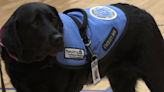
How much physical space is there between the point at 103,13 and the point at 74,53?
1.30 feet

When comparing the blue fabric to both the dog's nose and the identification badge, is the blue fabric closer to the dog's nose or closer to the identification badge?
the identification badge

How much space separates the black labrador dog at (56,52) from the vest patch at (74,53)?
9cm

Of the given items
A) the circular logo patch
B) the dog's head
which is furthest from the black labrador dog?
the circular logo patch

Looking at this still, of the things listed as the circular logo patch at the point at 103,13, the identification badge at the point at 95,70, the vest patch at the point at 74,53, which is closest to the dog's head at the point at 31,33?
the vest patch at the point at 74,53

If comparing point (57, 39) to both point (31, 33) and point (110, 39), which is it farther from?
point (110, 39)

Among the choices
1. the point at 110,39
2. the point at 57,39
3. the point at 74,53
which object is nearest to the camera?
the point at 57,39

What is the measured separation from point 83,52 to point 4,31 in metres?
0.50

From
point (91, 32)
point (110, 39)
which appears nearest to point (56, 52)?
point (91, 32)

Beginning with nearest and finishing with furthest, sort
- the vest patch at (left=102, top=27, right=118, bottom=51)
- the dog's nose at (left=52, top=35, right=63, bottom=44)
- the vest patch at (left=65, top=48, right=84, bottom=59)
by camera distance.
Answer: the dog's nose at (left=52, top=35, right=63, bottom=44), the vest patch at (left=65, top=48, right=84, bottom=59), the vest patch at (left=102, top=27, right=118, bottom=51)

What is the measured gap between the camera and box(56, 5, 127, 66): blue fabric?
1.28 m

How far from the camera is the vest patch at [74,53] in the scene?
4.18 ft

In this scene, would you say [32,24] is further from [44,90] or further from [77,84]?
[77,84]

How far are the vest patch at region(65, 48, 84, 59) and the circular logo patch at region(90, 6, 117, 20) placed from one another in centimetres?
30

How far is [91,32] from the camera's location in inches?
54.5
